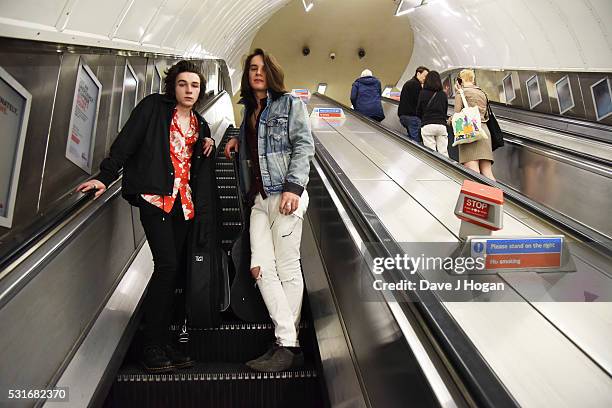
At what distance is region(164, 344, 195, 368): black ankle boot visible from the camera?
3268 millimetres

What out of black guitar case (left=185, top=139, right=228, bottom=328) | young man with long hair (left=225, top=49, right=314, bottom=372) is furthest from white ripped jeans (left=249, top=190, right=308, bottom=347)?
black guitar case (left=185, top=139, right=228, bottom=328)

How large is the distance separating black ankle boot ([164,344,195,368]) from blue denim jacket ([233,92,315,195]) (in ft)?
3.49

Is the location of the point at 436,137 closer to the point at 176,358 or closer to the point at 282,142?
the point at 282,142

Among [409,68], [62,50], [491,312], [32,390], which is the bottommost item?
[32,390]

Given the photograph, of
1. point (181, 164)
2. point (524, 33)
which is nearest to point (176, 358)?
point (181, 164)

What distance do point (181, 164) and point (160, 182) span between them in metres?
0.21

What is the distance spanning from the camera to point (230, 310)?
156 inches

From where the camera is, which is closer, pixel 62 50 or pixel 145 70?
pixel 62 50

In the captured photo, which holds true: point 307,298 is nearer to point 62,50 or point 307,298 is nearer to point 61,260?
point 61,260

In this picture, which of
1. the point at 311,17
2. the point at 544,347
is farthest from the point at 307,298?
the point at 311,17

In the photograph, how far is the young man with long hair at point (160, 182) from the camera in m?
3.26

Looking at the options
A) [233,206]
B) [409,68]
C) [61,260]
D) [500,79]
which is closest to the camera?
[61,260]

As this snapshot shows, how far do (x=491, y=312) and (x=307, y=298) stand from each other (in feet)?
6.68

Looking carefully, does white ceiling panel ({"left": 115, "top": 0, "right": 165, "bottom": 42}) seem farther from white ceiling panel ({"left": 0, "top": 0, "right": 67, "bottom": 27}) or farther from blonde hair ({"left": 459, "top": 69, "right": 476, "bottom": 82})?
blonde hair ({"left": 459, "top": 69, "right": 476, "bottom": 82})
